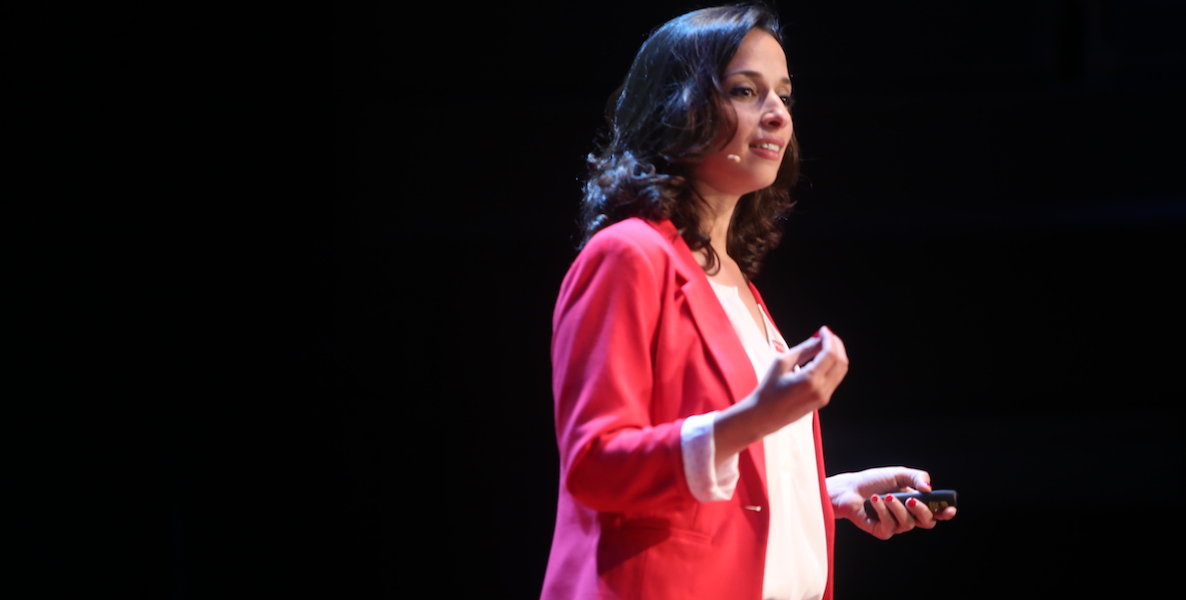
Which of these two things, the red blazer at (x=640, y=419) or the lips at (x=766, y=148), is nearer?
the red blazer at (x=640, y=419)

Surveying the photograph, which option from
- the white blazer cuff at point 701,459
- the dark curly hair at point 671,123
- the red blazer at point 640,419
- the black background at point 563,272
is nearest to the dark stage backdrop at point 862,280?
the black background at point 563,272

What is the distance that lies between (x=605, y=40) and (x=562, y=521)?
54.2 inches

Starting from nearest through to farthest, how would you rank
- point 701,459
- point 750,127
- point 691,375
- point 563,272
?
point 701,459, point 691,375, point 750,127, point 563,272

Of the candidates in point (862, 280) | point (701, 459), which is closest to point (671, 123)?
point (701, 459)

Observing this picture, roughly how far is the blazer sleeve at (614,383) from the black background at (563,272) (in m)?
1.05

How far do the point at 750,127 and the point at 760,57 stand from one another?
10 cm

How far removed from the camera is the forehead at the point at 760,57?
1.12m

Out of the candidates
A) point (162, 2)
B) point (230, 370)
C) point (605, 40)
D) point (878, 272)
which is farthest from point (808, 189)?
point (162, 2)

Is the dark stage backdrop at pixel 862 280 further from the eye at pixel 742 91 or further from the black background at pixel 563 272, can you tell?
the eye at pixel 742 91

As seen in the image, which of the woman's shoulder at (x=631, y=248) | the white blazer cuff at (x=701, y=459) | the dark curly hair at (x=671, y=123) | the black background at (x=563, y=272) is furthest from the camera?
the black background at (x=563, y=272)

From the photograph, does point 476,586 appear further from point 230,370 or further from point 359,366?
point 230,370

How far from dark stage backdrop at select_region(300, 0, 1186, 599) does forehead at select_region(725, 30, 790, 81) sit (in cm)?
90

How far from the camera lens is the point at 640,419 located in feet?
2.92

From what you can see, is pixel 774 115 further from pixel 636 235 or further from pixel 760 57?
pixel 636 235
